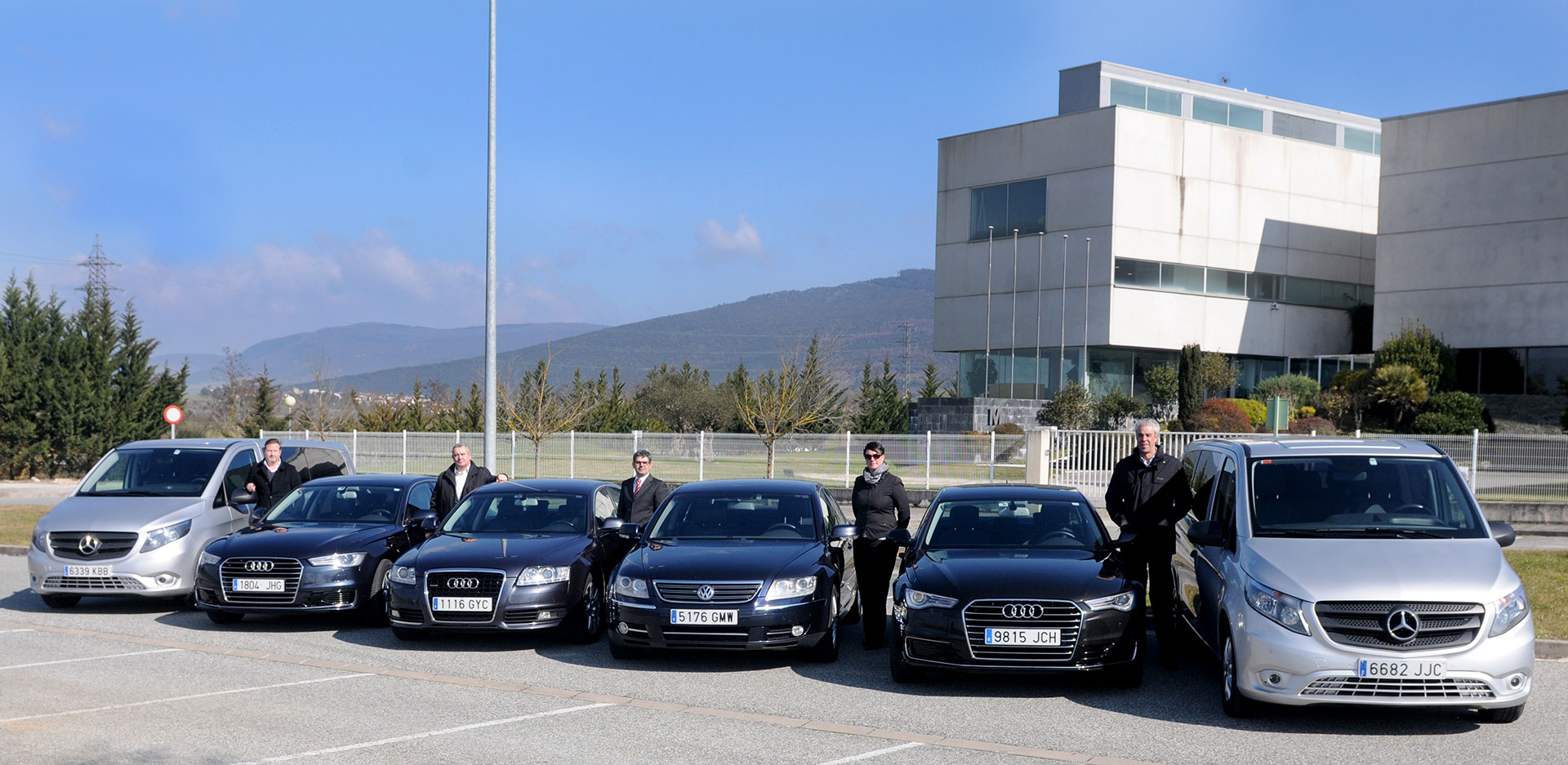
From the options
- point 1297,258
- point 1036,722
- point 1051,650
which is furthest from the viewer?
point 1297,258

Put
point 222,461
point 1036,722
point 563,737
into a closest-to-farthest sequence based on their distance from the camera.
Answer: point 563,737 < point 1036,722 < point 222,461

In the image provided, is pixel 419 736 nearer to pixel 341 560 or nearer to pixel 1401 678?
pixel 341 560

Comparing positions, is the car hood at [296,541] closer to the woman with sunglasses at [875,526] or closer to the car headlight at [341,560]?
the car headlight at [341,560]

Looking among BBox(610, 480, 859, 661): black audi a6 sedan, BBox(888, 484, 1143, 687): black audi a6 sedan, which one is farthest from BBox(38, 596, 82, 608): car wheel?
BBox(888, 484, 1143, 687): black audi a6 sedan

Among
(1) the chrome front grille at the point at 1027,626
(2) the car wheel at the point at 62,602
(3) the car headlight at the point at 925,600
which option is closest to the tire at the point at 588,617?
(3) the car headlight at the point at 925,600

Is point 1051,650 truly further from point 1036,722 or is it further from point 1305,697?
point 1305,697

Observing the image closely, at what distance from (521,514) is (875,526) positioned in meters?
3.33

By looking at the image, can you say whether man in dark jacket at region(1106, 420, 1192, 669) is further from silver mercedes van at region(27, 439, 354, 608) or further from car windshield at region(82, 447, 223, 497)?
car windshield at region(82, 447, 223, 497)

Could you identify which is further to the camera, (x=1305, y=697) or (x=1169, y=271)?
(x=1169, y=271)

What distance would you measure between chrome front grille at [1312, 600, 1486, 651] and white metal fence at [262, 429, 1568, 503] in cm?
1785

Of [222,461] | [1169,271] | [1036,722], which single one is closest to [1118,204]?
[1169,271]

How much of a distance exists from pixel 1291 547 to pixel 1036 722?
199 centimetres

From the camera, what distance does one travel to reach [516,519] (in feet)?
38.9

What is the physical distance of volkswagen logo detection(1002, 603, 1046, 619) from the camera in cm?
851
